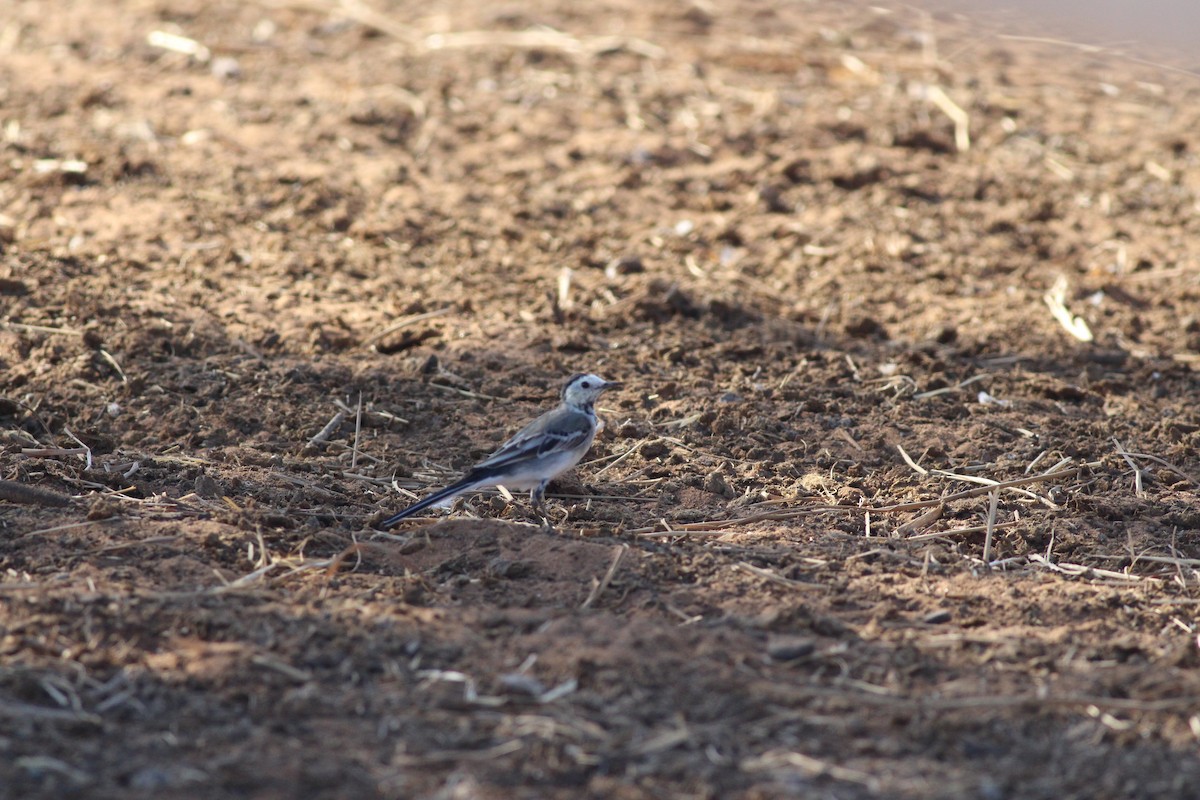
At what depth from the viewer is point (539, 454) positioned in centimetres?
614

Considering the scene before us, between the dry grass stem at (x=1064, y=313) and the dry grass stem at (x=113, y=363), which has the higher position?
the dry grass stem at (x=1064, y=313)

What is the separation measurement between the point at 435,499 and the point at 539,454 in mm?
638

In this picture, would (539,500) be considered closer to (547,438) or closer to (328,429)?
(547,438)

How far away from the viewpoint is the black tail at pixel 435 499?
5668 mm

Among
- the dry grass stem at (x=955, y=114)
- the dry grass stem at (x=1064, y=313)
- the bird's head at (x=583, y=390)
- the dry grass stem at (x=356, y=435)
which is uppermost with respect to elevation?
the dry grass stem at (x=955, y=114)

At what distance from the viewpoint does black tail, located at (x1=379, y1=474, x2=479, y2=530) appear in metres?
5.67

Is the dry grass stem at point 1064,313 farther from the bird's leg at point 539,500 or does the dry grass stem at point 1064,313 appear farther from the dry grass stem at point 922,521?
the bird's leg at point 539,500

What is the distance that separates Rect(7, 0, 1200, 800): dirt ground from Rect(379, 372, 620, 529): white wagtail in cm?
20

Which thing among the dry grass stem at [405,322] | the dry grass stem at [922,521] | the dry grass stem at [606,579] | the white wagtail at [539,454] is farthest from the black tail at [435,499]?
the dry grass stem at [405,322]

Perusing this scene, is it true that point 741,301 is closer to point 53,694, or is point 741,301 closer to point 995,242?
point 995,242

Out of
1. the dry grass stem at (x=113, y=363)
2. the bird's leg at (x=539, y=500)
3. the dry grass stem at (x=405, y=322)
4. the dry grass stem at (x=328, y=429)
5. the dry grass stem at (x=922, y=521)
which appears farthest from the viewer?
the dry grass stem at (x=405, y=322)

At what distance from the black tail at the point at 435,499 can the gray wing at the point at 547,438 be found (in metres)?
0.09

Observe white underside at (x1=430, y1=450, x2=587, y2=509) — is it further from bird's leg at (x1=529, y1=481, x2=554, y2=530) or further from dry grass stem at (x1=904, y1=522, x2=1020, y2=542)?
dry grass stem at (x1=904, y1=522, x2=1020, y2=542)

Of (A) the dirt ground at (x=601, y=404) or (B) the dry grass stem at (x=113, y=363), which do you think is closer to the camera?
(A) the dirt ground at (x=601, y=404)
